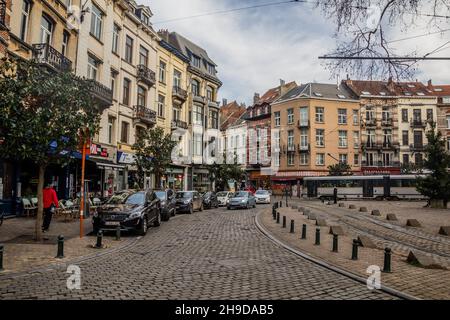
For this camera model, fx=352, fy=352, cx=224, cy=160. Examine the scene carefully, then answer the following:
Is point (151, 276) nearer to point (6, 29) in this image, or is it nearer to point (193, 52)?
point (6, 29)

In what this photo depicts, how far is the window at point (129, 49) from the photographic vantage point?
27759 millimetres

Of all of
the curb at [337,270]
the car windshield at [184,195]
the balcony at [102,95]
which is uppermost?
the balcony at [102,95]

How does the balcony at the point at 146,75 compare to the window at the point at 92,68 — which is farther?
the balcony at the point at 146,75

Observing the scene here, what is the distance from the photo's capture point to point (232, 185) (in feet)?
155

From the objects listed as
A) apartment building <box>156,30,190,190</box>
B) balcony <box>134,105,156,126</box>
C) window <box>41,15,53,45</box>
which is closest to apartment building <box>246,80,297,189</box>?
apartment building <box>156,30,190,190</box>

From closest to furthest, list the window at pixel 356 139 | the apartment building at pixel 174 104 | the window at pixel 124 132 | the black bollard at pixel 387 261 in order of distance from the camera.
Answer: the black bollard at pixel 387 261 < the window at pixel 124 132 < the apartment building at pixel 174 104 < the window at pixel 356 139

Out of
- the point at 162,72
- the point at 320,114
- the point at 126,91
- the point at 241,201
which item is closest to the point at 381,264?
the point at 241,201

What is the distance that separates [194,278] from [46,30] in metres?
16.7

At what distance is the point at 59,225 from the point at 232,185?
3351cm

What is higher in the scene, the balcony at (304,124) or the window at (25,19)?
the balcony at (304,124)

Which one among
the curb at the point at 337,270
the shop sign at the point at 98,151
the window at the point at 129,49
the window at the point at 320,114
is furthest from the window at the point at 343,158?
the curb at the point at 337,270

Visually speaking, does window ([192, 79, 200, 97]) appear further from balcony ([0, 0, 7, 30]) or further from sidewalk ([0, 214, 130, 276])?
sidewalk ([0, 214, 130, 276])

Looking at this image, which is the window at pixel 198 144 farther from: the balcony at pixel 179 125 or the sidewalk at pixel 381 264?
the sidewalk at pixel 381 264

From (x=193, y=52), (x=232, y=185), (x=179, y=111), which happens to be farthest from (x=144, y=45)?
(x=232, y=185)
